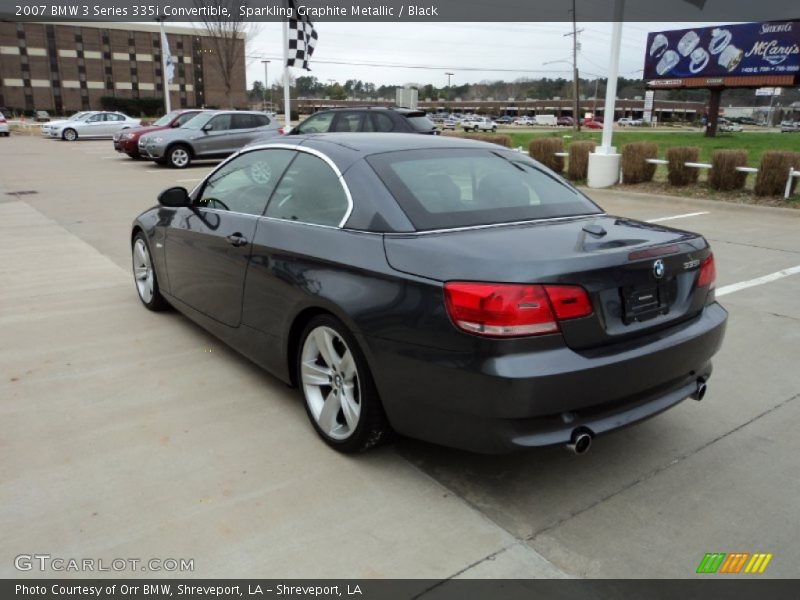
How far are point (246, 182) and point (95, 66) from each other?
110626mm

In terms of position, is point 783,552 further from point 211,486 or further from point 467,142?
point 467,142

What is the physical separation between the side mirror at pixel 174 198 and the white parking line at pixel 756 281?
4.79m

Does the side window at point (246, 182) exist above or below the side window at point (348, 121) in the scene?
below

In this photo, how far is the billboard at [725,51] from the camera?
33000mm

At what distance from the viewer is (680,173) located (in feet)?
42.4

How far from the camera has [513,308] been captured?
2516 millimetres

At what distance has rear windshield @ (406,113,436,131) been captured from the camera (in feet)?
43.1

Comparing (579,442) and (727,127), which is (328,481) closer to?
(579,442)

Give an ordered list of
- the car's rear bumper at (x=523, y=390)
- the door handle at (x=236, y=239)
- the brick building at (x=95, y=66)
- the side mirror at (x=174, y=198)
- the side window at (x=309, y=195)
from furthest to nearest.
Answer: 1. the brick building at (x=95, y=66)
2. the side mirror at (x=174, y=198)
3. the door handle at (x=236, y=239)
4. the side window at (x=309, y=195)
5. the car's rear bumper at (x=523, y=390)

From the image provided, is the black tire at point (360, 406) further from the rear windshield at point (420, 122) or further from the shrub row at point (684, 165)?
the shrub row at point (684, 165)

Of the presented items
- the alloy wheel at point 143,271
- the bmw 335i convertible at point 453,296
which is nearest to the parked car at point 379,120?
the alloy wheel at point 143,271

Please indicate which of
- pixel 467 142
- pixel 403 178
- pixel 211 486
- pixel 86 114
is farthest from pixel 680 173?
pixel 86 114

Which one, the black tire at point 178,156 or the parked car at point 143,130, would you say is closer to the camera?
the black tire at point 178,156

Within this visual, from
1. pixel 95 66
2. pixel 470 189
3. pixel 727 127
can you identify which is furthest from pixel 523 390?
pixel 95 66
